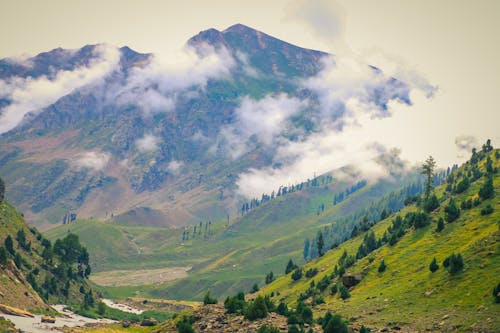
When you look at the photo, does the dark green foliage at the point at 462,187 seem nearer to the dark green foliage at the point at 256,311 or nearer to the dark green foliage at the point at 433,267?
the dark green foliage at the point at 433,267

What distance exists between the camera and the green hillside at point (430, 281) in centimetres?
10069

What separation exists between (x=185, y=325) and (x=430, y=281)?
5369cm

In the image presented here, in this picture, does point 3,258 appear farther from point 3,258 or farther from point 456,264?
point 456,264

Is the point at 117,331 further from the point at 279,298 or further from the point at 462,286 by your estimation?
the point at 462,286

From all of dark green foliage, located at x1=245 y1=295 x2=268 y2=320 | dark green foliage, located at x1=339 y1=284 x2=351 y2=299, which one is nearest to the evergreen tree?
dark green foliage, located at x1=339 y1=284 x2=351 y2=299

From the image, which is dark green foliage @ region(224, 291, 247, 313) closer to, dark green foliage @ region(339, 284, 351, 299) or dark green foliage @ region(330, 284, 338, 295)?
dark green foliage @ region(339, 284, 351, 299)

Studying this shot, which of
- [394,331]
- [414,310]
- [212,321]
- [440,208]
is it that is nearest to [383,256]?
[440,208]

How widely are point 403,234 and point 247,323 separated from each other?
92.9 metres

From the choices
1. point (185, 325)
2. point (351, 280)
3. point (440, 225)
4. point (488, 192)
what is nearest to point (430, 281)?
point (351, 280)

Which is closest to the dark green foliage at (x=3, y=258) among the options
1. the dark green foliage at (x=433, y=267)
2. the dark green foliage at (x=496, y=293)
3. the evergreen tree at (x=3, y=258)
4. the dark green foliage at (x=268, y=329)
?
the evergreen tree at (x=3, y=258)

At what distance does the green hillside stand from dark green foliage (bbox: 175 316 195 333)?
30.2 meters

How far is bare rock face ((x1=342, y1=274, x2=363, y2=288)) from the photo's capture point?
513ft

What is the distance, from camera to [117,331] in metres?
140

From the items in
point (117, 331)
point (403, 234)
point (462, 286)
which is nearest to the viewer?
point (462, 286)
